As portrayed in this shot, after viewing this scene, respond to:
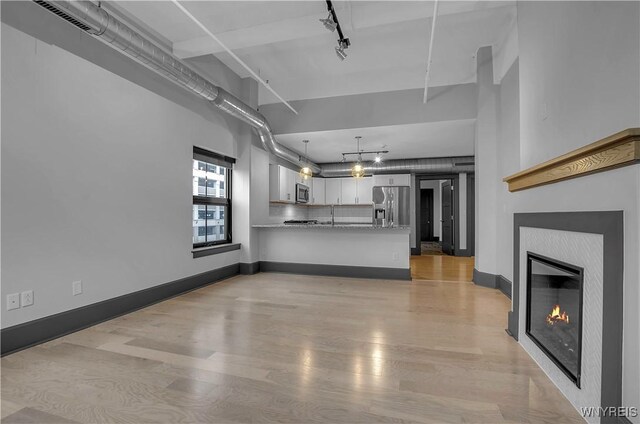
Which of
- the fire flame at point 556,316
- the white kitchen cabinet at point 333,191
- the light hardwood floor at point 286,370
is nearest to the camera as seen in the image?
the light hardwood floor at point 286,370

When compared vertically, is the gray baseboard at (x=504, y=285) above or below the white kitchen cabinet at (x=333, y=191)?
below

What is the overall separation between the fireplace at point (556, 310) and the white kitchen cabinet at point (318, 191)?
22.1ft

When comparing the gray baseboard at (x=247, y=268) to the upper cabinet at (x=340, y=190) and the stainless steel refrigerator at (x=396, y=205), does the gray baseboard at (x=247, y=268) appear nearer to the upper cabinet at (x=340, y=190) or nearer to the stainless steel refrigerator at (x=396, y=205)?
the upper cabinet at (x=340, y=190)

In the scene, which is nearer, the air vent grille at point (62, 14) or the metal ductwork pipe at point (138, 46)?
the air vent grille at point (62, 14)

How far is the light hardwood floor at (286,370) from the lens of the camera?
5.32 feet

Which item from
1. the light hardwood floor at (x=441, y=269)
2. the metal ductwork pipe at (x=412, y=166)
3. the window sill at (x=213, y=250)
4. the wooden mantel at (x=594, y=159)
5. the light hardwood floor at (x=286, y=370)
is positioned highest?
the metal ductwork pipe at (x=412, y=166)

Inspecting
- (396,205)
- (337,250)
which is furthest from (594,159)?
(396,205)

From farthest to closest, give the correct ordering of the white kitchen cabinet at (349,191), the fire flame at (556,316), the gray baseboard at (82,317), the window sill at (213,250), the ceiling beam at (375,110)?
the white kitchen cabinet at (349,191) < the ceiling beam at (375,110) < the window sill at (213,250) < the gray baseboard at (82,317) < the fire flame at (556,316)

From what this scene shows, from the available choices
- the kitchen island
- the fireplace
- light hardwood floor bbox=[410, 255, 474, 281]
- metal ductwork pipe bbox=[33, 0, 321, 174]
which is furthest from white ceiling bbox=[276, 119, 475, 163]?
the fireplace

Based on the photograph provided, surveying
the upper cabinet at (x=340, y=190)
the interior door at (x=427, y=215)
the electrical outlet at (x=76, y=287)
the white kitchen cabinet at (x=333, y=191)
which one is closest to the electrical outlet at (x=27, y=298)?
the electrical outlet at (x=76, y=287)

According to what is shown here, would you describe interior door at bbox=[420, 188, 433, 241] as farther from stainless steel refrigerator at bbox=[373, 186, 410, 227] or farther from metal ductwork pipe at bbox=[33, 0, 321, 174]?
metal ductwork pipe at bbox=[33, 0, 321, 174]

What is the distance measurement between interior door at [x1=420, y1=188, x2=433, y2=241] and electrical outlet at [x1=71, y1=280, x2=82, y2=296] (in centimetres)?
Result: 1140

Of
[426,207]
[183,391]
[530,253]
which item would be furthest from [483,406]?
[426,207]

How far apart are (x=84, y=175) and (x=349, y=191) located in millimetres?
6710
